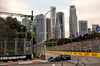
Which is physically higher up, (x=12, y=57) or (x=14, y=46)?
(x=14, y=46)

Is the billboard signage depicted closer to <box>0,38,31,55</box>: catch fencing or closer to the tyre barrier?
the tyre barrier

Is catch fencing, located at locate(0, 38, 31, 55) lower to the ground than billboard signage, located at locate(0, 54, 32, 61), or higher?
higher

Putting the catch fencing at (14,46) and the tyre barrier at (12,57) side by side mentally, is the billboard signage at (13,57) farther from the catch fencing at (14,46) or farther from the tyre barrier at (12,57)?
the catch fencing at (14,46)

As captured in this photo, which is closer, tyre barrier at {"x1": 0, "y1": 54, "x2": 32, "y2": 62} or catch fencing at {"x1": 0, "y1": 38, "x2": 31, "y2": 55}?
catch fencing at {"x1": 0, "y1": 38, "x2": 31, "y2": 55}

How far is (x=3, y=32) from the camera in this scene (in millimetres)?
43188

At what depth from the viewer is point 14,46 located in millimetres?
22281

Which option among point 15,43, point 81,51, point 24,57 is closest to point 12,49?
point 15,43

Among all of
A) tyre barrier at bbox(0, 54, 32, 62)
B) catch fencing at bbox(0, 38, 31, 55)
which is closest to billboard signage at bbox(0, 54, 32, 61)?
tyre barrier at bbox(0, 54, 32, 62)

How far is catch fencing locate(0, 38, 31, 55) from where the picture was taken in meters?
21.7

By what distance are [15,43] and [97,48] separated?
18.1 meters

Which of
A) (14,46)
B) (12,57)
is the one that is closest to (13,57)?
(12,57)

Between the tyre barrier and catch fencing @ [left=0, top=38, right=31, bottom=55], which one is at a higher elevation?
catch fencing @ [left=0, top=38, right=31, bottom=55]

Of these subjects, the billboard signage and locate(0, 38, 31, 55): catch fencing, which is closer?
locate(0, 38, 31, 55): catch fencing

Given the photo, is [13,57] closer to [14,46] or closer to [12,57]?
[12,57]
